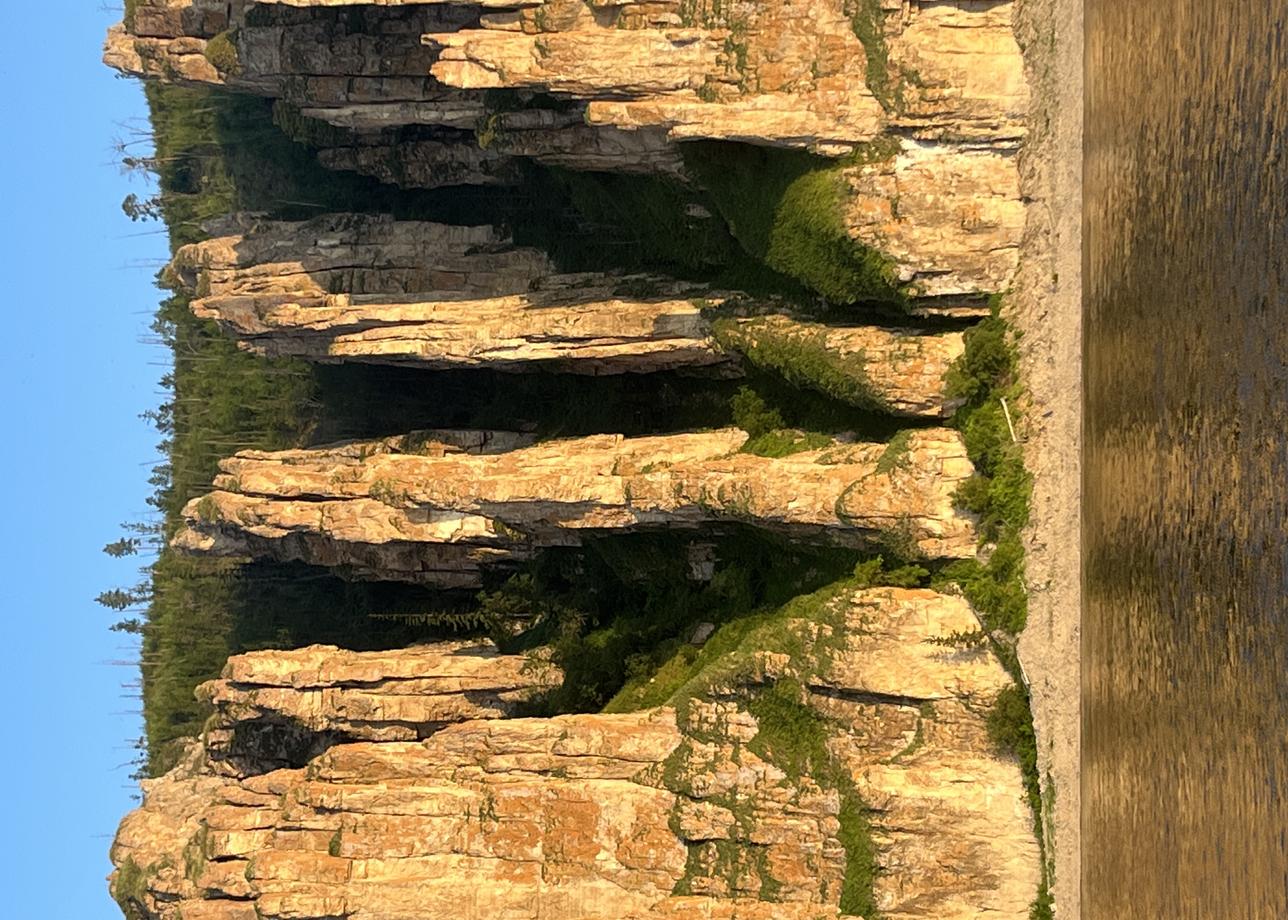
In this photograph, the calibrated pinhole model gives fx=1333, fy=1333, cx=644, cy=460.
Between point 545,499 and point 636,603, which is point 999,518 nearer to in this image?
point 545,499

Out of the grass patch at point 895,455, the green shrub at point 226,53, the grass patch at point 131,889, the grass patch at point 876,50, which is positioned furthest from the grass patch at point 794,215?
the grass patch at point 131,889

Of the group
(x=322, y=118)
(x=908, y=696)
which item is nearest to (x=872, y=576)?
(x=908, y=696)

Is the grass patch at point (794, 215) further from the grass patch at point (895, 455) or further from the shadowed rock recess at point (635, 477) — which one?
the grass patch at point (895, 455)

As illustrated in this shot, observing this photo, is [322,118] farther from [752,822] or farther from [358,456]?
[752,822]

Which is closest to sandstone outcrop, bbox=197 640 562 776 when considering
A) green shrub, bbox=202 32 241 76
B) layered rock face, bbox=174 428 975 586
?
layered rock face, bbox=174 428 975 586

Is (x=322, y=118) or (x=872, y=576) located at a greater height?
(x=322, y=118)

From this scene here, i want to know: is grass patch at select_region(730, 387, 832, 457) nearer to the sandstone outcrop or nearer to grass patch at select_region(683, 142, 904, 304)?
grass patch at select_region(683, 142, 904, 304)
